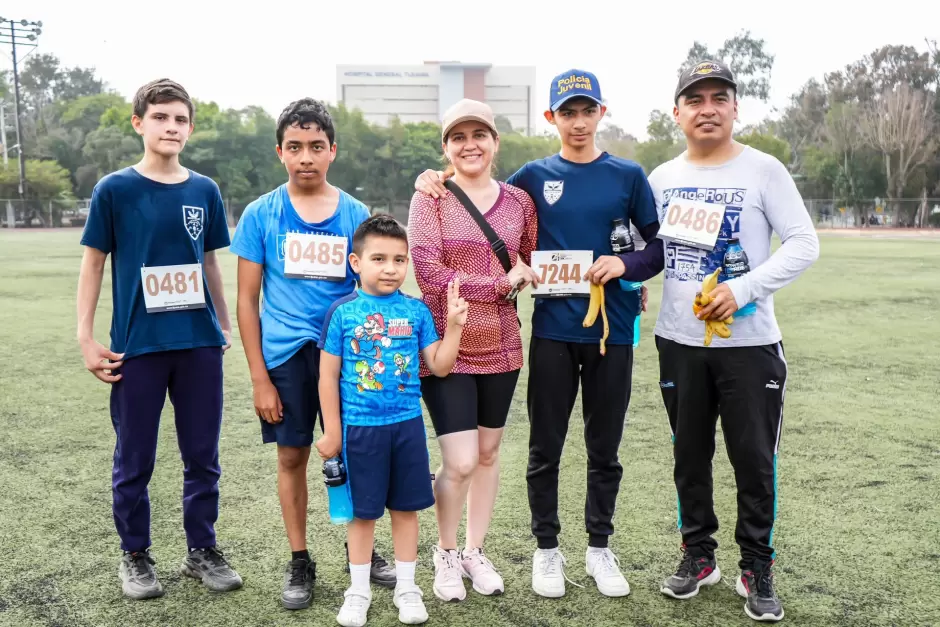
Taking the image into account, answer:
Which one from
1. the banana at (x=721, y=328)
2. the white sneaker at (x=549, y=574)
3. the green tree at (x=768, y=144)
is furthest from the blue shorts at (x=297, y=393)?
the green tree at (x=768, y=144)

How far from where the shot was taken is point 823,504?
13.6ft

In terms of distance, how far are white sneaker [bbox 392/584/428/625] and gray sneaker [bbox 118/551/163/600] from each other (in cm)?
95

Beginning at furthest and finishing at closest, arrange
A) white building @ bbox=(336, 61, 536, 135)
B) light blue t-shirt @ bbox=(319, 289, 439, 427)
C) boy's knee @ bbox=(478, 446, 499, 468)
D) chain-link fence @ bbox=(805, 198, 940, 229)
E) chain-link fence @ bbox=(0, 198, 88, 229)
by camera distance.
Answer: white building @ bbox=(336, 61, 536, 135), chain-link fence @ bbox=(805, 198, 940, 229), chain-link fence @ bbox=(0, 198, 88, 229), boy's knee @ bbox=(478, 446, 499, 468), light blue t-shirt @ bbox=(319, 289, 439, 427)

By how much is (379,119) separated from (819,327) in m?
116

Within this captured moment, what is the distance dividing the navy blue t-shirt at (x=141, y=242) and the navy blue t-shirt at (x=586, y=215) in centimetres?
139

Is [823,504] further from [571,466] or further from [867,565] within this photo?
[571,466]

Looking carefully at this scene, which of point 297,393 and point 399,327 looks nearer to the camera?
point 399,327

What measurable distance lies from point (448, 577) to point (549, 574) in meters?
0.40

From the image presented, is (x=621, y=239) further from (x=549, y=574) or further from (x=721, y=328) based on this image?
(x=549, y=574)

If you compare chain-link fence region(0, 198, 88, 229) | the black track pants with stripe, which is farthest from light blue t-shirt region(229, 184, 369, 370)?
chain-link fence region(0, 198, 88, 229)

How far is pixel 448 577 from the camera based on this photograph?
3.20m

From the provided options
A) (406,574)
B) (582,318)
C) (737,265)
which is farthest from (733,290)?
(406,574)

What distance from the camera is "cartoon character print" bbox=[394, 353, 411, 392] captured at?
117 inches

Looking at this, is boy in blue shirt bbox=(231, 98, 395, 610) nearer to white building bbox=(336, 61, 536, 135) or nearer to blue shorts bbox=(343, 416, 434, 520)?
blue shorts bbox=(343, 416, 434, 520)
